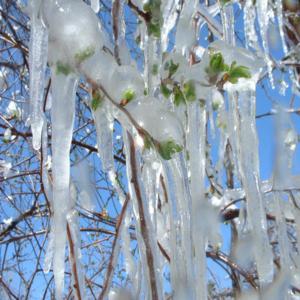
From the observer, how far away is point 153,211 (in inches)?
41.9

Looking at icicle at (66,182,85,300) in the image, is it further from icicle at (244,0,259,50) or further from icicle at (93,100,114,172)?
icicle at (244,0,259,50)

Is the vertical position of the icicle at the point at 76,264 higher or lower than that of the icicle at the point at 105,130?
lower

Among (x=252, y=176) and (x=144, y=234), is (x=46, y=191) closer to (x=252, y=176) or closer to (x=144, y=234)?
(x=144, y=234)

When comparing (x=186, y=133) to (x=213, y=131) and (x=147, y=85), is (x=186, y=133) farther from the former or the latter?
(x=213, y=131)

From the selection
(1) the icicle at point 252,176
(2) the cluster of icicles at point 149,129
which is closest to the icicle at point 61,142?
(2) the cluster of icicles at point 149,129

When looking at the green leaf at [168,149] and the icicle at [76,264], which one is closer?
the green leaf at [168,149]

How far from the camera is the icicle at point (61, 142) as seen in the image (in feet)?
2.89

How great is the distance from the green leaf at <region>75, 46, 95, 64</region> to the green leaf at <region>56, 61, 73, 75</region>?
0.02m

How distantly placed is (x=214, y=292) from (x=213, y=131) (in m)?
Result: 1.38

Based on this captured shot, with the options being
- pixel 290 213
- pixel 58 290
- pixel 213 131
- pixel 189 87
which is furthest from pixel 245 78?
pixel 290 213

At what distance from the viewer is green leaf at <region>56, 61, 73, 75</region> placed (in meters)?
0.85

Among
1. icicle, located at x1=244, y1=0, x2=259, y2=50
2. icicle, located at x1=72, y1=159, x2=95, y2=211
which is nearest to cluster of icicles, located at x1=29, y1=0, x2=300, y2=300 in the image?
icicle, located at x1=244, y1=0, x2=259, y2=50

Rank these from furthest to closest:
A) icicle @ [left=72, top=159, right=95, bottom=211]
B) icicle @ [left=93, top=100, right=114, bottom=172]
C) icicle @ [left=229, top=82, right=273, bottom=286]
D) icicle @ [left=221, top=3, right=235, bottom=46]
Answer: icicle @ [left=72, top=159, right=95, bottom=211], icicle @ [left=221, top=3, right=235, bottom=46], icicle @ [left=229, top=82, right=273, bottom=286], icicle @ [left=93, top=100, right=114, bottom=172]

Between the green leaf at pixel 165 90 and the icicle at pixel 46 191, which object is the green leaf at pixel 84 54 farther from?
the icicle at pixel 46 191
